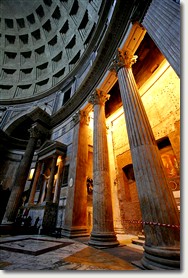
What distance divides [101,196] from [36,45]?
22.9m

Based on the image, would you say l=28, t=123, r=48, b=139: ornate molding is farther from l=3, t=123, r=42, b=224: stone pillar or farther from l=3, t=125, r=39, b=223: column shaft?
l=3, t=125, r=39, b=223: column shaft

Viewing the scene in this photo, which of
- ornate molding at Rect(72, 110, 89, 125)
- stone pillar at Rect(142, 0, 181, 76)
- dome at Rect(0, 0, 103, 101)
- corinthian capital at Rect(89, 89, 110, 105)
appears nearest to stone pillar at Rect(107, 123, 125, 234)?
ornate molding at Rect(72, 110, 89, 125)

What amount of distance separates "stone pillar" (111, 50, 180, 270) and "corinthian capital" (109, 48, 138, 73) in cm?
195

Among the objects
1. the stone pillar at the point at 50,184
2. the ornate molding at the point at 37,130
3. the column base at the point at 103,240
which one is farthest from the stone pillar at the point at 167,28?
the ornate molding at the point at 37,130

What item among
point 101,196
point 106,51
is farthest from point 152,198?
point 106,51

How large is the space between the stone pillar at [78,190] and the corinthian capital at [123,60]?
4299 millimetres

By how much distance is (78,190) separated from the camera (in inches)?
280

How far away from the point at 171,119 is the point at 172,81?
2.10 metres

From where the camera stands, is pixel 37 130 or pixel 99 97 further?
pixel 37 130

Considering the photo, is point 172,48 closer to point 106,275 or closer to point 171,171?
point 106,275

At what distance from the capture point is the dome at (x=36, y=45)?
16047mm

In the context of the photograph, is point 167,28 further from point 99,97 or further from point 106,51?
point 99,97

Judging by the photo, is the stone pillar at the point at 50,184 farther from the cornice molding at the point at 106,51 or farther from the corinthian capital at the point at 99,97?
the corinthian capital at the point at 99,97

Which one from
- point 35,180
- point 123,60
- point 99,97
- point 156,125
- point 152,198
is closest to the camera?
point 152,198
